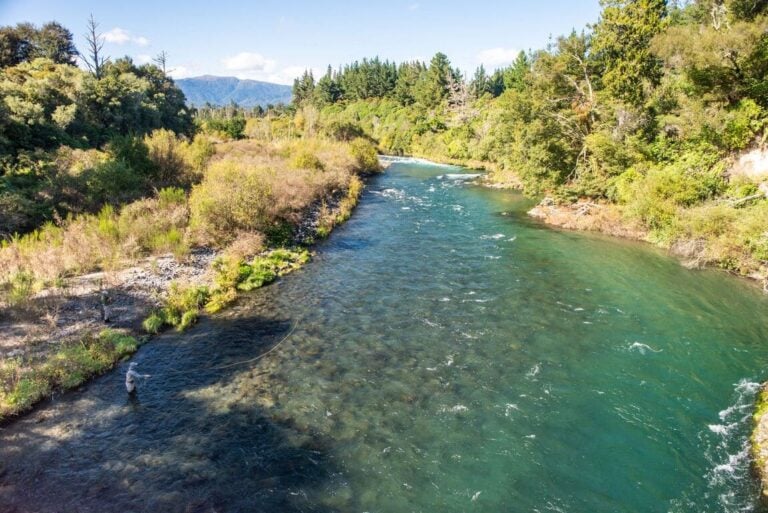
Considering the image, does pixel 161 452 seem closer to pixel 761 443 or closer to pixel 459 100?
pixel 761 443

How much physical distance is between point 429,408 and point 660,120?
1334 inches

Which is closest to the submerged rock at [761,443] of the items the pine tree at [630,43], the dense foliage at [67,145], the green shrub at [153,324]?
the green shrub at [153,324]

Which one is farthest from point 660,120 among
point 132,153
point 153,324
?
point 132,153

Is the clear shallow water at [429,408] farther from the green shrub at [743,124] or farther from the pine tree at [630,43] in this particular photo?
the pine tree at [630,43]

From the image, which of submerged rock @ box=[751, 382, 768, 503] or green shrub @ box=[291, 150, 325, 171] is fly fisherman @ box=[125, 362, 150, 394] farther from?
green shrub @ box=[291, 150, 325, 171]

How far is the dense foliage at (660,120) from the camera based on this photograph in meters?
27.6

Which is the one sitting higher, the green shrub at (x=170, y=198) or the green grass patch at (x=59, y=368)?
the green shrub at (x=170, y=198)

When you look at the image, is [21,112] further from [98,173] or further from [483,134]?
[483,134]

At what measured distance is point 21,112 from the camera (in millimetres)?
35125

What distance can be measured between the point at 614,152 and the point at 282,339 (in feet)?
107

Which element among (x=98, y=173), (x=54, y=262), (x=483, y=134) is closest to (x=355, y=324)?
(x=54, y=262)

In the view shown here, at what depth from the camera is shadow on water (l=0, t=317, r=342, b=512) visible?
10820mm

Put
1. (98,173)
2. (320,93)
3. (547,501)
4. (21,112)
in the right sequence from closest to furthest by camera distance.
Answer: (547,501), (98,173), (21,112), (320,93)

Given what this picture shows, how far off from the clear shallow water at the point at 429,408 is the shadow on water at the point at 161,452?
0.05 metres
